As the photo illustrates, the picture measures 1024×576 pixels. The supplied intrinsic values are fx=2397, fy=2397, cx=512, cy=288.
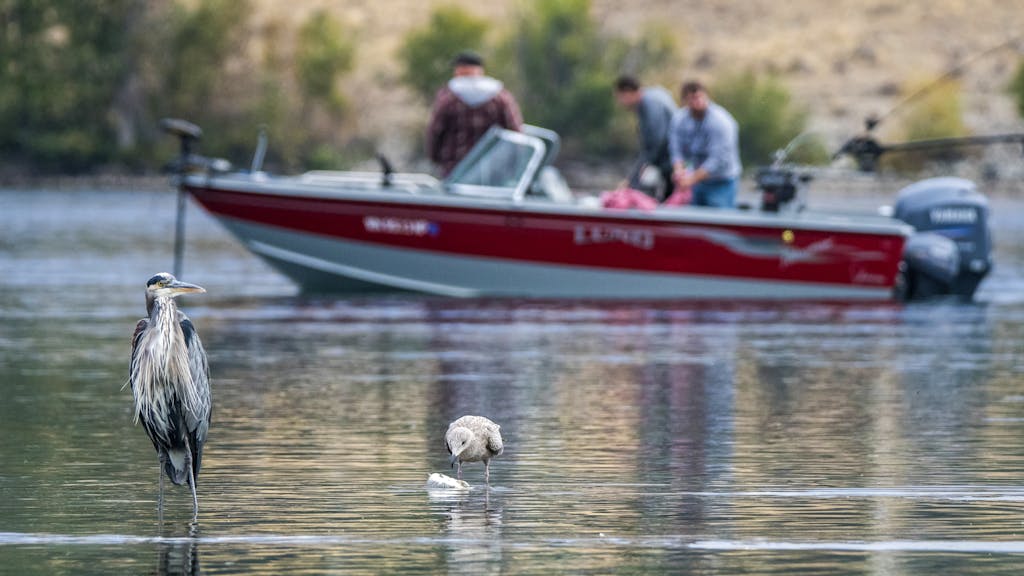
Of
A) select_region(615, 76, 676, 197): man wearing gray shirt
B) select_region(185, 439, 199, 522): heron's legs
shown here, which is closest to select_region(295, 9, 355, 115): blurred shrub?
select_region(615, 76, 676, 197): man wearing gray shirt

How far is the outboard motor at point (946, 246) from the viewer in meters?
24.3

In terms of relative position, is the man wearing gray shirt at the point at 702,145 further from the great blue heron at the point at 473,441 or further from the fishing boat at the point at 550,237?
the great blue heron at the point at 473,441

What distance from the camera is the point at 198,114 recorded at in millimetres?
94812

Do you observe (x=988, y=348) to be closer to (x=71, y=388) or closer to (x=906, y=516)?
(x=71, y=388)

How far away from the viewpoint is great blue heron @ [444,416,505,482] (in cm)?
1067

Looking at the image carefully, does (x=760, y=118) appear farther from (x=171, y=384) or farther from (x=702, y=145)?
(x=171, y=384)

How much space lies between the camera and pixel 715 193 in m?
23.8

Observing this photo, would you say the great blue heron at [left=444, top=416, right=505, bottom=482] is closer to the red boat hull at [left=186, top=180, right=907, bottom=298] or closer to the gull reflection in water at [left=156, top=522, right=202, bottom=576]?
the gull reflection in water at [left=156, top=522, right=202, bottom=576]

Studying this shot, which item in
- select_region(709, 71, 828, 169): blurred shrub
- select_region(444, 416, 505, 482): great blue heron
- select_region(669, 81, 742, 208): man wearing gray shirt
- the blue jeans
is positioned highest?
select_region(709, 71, 828, 169): blurred shrub

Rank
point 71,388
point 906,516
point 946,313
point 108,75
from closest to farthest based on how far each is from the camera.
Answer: point 906,516 < point 71,388 < point 946,313 < point 108,75

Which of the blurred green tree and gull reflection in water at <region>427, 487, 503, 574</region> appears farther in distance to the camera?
the blurred green tree

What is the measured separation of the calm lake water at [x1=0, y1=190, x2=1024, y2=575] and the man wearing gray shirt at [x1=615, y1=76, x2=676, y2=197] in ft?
5.03

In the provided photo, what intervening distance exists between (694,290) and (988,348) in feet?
17.2

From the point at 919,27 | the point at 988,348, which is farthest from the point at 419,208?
the point at 919,27
